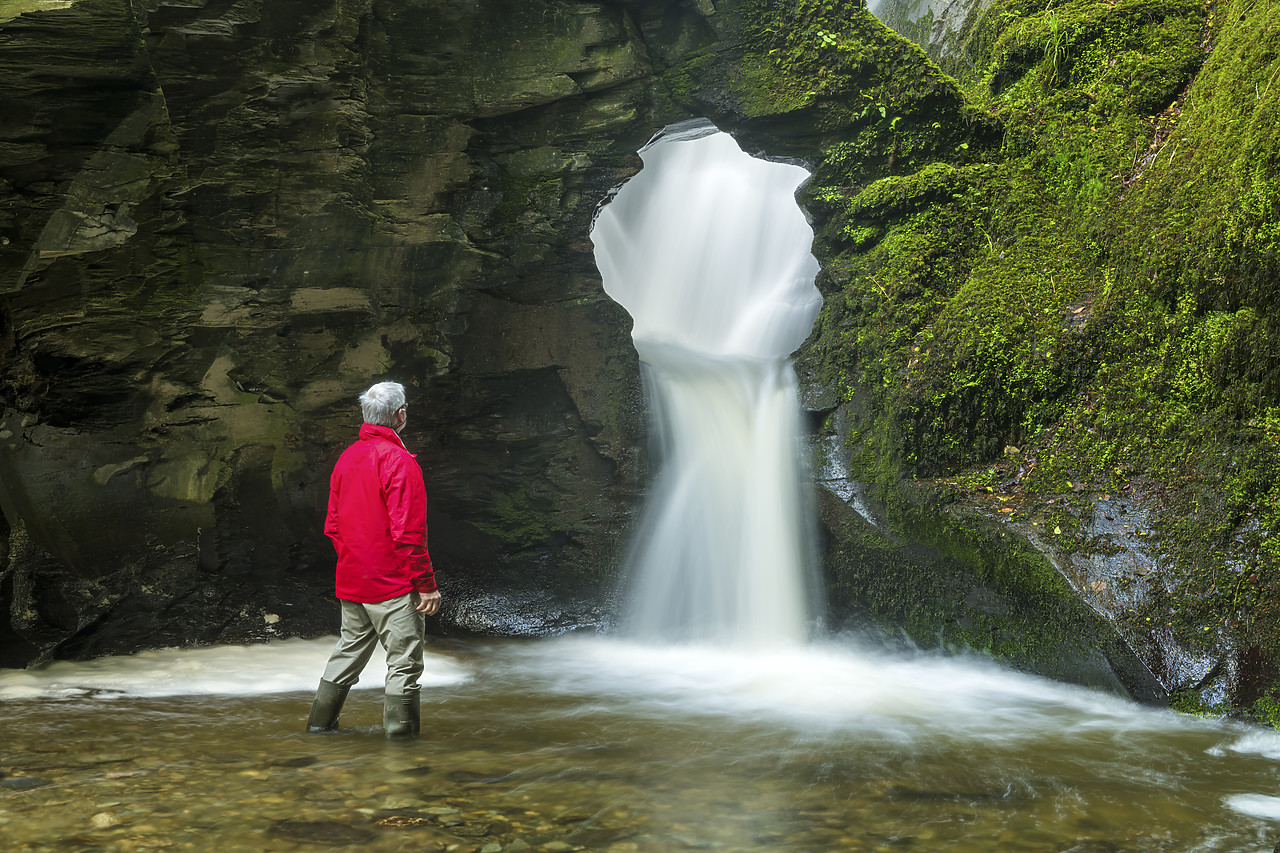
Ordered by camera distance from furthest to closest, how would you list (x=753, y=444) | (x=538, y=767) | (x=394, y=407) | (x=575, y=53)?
(x=753, y=444)
(x=575, y=53)
(x=394, y=407)
(x=538, y=767)

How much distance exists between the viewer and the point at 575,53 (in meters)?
8.10

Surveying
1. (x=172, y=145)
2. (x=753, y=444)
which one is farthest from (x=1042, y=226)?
(x=172, y=145)

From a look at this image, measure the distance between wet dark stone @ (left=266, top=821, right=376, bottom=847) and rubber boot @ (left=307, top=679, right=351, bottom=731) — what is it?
1.45 m

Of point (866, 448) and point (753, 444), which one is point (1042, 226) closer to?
point (866, 448)

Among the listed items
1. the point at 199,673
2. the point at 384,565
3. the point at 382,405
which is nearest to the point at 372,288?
the point at 199,673

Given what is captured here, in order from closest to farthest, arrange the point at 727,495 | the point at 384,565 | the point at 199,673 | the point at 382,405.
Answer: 1. the point at 384,565
2. the point at 382,405
3. the point at 199,673
4. the point at 727,495

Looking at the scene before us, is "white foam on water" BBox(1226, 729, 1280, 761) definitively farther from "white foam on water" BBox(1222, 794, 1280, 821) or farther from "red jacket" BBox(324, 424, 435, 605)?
"red jacket" BBox(324, 424, 435, 605)

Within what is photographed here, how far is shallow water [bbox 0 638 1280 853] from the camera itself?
319 cm

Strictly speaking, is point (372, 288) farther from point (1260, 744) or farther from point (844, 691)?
point (1260, 744)

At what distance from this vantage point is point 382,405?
4.53 m

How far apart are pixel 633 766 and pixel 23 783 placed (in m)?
2.72

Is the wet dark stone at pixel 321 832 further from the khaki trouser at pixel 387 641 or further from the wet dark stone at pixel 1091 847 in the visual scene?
the wet dark stone at pixel 1091 847

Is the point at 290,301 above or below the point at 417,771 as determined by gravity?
above

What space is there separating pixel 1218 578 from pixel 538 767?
183 inches
